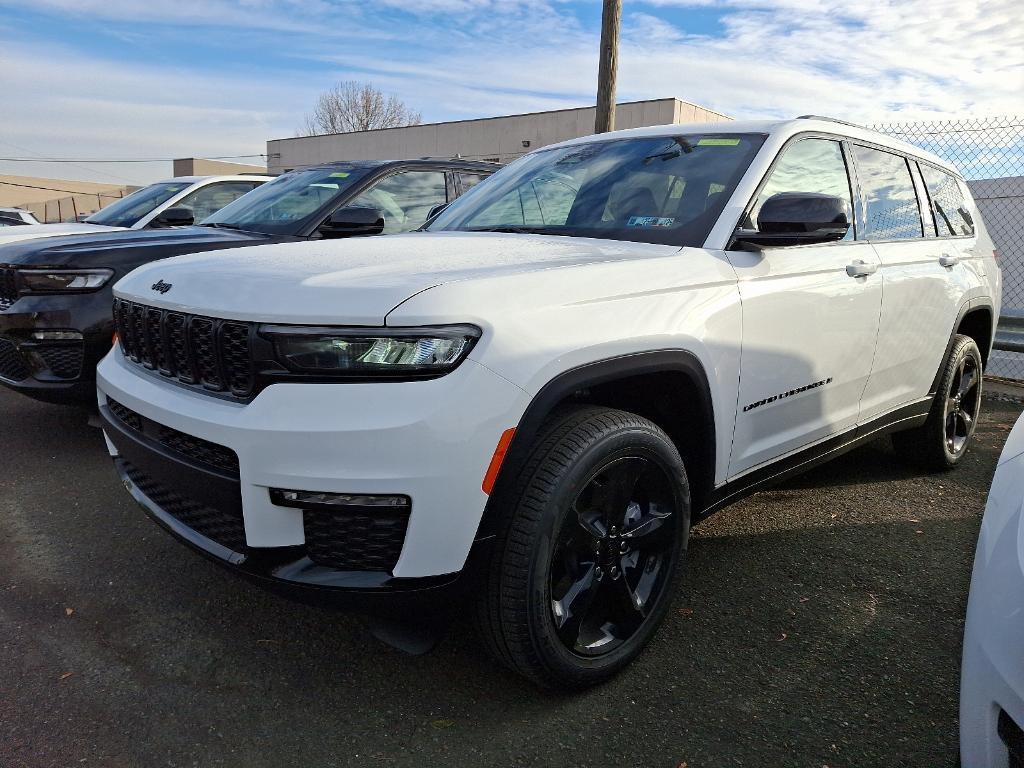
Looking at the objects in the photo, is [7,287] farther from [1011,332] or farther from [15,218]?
[15,218]

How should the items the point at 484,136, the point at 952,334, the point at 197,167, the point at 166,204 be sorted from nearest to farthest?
the point at 952,334 → the point at 166,204 → the point at 484,136 → the point at 197,167

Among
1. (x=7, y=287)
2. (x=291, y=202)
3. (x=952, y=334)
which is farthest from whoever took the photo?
(x=291, y=202)

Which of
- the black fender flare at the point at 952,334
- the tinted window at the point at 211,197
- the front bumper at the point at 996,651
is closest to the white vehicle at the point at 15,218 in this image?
the tinted window at the point at 211,197

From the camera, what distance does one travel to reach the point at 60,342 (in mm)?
4195

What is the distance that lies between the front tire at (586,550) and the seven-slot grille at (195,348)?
0.79 m

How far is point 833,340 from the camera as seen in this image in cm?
312

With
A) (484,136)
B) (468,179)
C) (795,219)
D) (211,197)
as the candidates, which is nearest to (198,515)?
(795,219)

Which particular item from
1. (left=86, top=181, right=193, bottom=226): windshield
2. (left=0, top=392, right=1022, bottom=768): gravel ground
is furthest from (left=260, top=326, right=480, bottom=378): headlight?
(left=86, top=181, right=193, bottom=226): windshield

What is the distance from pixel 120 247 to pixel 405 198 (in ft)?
6.22

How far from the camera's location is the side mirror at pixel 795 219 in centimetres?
261

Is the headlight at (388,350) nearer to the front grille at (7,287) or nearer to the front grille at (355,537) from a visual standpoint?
the front grille at (355,537)

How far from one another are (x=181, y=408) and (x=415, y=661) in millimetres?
1102

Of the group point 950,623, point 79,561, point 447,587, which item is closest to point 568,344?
point 447,587

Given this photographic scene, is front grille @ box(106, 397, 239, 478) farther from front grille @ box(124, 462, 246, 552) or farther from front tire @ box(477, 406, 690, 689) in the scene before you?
front tire @ box(477, 406, 690, 689)
